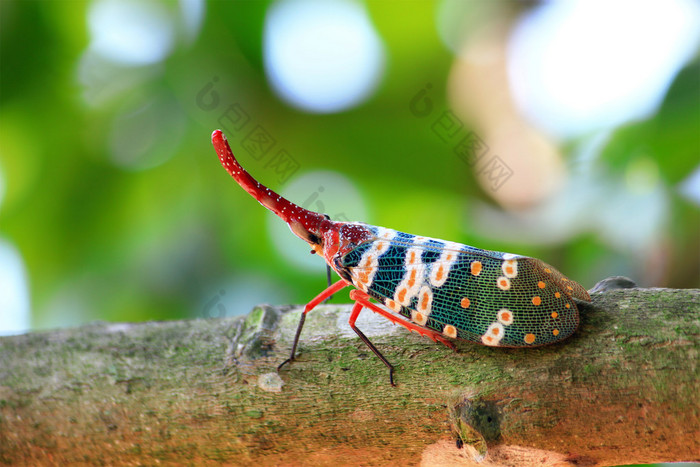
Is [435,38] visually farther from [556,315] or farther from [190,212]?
[556,315]

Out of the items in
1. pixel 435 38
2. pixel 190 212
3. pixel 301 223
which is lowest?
pixel 301 223

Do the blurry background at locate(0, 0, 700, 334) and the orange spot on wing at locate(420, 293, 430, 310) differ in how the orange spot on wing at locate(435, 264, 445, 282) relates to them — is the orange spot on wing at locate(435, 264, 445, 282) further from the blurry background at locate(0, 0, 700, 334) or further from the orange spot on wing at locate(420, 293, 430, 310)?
the blurry background at locate(0, 0, 700, 334)

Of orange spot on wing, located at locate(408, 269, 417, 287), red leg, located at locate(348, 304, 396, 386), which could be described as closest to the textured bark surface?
red leg, located at locate(348, 304, 396, 386)

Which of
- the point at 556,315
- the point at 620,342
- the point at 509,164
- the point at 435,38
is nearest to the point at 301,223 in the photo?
the point at 556,315

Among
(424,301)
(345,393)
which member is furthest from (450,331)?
(345,393)

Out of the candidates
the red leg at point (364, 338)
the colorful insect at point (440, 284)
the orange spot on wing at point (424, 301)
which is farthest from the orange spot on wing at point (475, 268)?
the red leg at point (364, 338)
